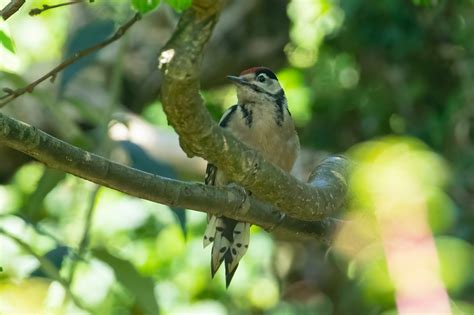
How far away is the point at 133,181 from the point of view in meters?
2.30

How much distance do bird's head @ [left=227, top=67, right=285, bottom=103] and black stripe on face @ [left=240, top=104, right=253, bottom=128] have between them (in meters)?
0.08

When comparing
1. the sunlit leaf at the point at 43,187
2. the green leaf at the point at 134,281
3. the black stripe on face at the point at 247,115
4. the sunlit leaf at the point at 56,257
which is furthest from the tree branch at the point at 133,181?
the black stripe on face at the point at 247,115

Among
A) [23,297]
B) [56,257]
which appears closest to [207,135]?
[23,297]

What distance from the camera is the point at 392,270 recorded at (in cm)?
99

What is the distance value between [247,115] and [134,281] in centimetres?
127

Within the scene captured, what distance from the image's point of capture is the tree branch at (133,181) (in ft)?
6.82

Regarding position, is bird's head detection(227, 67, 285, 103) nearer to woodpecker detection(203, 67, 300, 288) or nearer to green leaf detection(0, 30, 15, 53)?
woodpecker detection(203, 67, 300, 288)

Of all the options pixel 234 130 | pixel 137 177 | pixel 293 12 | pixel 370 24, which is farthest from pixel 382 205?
pixel 293 12

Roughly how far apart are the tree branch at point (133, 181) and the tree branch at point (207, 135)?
14 cm

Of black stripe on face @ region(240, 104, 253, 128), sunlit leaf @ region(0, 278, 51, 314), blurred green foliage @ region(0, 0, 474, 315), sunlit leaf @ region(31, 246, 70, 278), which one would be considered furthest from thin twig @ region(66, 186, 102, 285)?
blurred green foliage @ region(0, 0, 474, 315)

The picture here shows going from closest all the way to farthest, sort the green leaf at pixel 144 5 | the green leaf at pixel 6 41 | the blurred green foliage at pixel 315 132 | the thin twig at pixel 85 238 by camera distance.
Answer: the green leaf at pixel 144 5, the green leaf at pixel 6 41, the thin twig at pixel 85 238, the blurred green foliage at pixel 315 132

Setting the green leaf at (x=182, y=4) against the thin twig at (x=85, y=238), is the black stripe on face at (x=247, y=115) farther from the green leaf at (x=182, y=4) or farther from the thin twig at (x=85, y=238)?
the green leaf at (x=182, y=4)

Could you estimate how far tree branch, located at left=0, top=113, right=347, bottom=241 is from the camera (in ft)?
6.82

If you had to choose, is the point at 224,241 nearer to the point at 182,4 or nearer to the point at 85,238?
the point at 85,238
